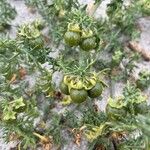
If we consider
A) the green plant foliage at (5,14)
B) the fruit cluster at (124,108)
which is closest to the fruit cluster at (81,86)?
Answer: the fruit cluster at (124,108)

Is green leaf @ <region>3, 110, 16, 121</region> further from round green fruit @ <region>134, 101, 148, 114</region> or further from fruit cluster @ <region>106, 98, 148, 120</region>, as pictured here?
round green fruit @ <region>134, 101, 148, 114</region>

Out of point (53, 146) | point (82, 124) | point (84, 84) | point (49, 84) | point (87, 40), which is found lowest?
point (53, 146)

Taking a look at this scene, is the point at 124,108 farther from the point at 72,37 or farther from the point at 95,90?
the point at 72,37

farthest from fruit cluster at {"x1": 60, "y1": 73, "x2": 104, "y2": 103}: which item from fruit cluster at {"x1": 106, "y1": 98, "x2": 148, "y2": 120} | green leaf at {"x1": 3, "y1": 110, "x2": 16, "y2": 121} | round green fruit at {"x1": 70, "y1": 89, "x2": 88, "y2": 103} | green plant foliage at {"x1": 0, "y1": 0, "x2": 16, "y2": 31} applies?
green plant foliage at {"x1": 0, "y1": 0, "x2": 16, "y2": 31}

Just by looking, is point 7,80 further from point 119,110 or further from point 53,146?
point 119,110

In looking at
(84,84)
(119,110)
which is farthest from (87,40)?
(119,110)

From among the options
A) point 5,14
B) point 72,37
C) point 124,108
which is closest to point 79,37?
point 72,37
